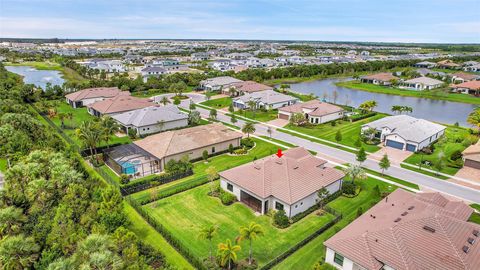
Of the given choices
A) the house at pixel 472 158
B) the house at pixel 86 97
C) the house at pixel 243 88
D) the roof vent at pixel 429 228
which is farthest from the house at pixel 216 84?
the roof vent at pixel 429 228

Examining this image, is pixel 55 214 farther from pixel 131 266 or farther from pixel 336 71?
pixel 336 71

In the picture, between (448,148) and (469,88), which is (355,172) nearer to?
(448,148)

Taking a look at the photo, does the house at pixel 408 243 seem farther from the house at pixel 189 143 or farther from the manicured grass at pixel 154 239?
the house at pixel 189 143

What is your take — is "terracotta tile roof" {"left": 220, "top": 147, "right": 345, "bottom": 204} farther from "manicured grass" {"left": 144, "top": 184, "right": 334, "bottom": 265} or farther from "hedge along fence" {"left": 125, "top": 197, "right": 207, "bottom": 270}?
"hedge along fence" {"left": 125, "top": 197, "right": 207, "bottom": 270}

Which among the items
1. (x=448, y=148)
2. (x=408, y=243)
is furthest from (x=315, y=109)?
(x=408, y=243)

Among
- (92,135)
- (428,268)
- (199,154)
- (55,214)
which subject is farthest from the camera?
(199,154)

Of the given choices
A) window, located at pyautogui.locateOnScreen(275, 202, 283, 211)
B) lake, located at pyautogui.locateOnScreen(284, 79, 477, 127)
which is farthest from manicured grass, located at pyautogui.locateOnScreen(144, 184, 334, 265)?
lake, located at pyautogui.locateOnScreen(284, 79, 477, 127)

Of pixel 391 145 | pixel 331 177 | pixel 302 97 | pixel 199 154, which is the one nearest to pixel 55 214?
pixel 199 154

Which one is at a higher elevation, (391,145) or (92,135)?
(92,135)
